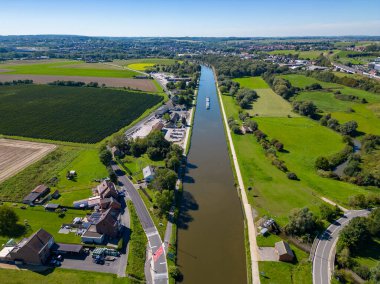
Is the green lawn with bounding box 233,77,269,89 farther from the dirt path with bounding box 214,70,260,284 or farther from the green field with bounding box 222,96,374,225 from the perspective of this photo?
the dirt path with bounding box 214,70,260,284

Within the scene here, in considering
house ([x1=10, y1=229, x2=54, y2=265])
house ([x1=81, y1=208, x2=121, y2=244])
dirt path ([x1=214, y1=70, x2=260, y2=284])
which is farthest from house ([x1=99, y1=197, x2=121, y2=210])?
dirt path ([x1=214, y1=70, x2=260, y2=284])

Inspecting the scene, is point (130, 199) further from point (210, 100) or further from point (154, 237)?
point (210, 100)

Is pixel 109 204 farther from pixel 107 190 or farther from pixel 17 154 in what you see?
pixel 17 154

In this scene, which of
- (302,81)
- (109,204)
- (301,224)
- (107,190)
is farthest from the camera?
(302,81)

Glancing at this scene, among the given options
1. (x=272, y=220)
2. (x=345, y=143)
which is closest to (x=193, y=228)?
(x=272, y=220)

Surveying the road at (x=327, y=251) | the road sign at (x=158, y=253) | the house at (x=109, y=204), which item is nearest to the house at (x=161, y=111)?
the house at (x=109, y=204)

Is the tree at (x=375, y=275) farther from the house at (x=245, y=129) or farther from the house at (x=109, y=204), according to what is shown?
the house at (x=245, y=129)

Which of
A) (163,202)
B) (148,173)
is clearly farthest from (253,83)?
(163,202)
